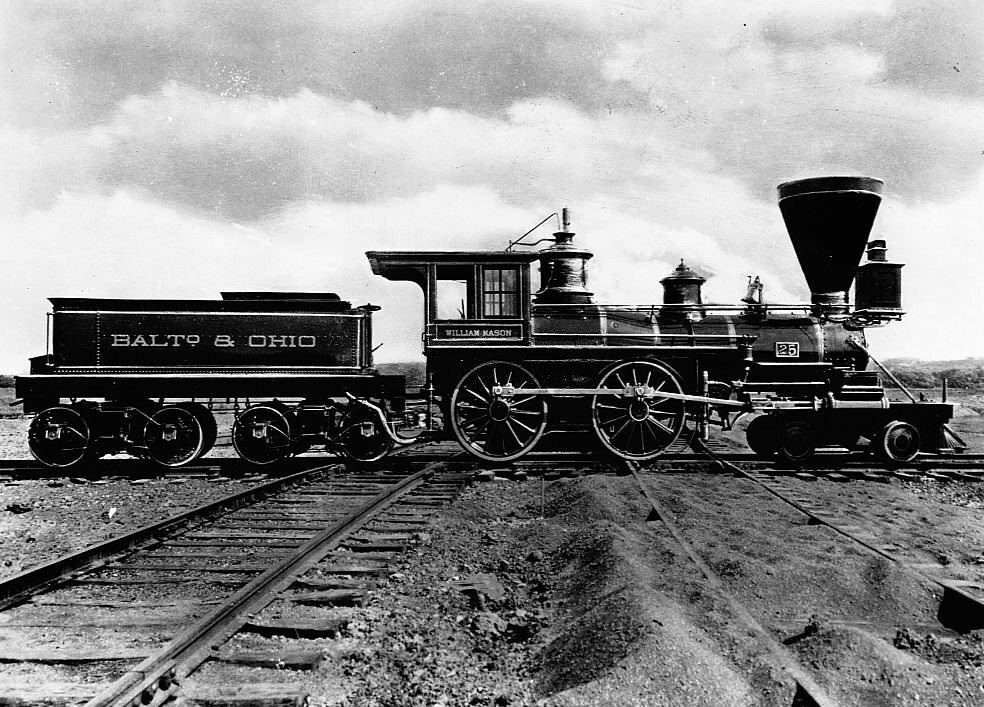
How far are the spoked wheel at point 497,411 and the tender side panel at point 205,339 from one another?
5.55 ft

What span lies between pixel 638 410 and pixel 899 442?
385 cm

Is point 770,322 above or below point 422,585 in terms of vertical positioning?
above

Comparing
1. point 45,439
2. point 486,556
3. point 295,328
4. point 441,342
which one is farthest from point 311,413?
point 486,556

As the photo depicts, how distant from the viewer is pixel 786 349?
11.0 metres

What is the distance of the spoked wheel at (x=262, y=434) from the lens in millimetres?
10617

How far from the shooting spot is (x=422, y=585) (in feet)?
16.2

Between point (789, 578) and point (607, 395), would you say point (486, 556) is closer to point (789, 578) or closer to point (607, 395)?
point (789, 578)

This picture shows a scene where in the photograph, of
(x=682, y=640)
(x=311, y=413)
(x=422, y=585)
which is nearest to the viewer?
(x=682, y=640)

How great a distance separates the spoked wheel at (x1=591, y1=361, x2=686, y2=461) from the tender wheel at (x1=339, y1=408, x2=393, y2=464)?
120 inches

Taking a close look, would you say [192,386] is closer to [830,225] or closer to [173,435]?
[173,435]

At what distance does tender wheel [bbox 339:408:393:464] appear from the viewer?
10.7 metres

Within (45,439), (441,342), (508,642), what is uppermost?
(441,342)

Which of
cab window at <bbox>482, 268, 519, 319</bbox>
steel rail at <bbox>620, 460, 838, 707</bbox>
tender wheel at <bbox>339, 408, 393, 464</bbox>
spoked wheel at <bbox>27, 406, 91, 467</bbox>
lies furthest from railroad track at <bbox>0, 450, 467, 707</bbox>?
spoked wheel at <bbox>27, 406, 91, 467</bbox>

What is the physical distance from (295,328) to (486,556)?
601 centimetres
